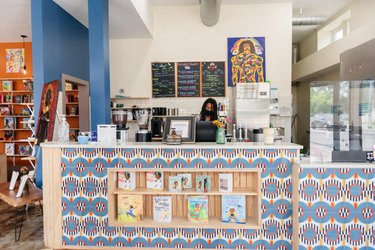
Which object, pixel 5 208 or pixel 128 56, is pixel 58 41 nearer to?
pixel 128 56

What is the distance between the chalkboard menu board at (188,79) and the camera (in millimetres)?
5629

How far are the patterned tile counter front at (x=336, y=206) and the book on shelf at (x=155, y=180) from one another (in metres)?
1.41

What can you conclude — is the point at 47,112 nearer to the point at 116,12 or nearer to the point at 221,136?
the point at 116,12

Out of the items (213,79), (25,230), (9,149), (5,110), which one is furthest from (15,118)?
(213,79)

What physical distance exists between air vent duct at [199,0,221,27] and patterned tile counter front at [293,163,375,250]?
10.5 feet

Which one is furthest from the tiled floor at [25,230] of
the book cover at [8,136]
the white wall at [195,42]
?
the book cover at [8,136]


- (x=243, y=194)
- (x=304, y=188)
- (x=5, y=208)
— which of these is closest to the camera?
(x=304, y=188)

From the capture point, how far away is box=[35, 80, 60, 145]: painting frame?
3293mm

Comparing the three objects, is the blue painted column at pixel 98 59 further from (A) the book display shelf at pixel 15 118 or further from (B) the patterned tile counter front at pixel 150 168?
(A) the book display shelf at pixel 15 118

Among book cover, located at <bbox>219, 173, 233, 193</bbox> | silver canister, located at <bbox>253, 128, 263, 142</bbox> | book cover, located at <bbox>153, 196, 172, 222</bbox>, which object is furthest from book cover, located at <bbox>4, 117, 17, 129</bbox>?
silver canister, located at <bbox>253, 128, 263, 142</bbox>

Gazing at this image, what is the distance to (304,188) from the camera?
8.12ft

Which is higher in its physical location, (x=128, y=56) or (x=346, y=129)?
(x=128, y=56)

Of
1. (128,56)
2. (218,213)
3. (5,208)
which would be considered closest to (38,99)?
(5,208)

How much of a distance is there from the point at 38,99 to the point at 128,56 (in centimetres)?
234
